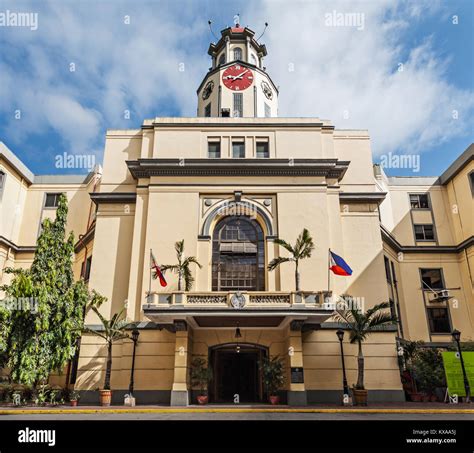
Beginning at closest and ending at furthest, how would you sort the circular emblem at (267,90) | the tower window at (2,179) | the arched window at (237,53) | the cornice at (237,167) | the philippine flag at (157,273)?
the philippine flag at (157,273) → the cornice at (237,167) → the tower window at (2,179) → the circular emblem at (267,90) → the arched window at (237,53)

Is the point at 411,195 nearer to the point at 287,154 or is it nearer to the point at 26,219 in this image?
the point at 287,154

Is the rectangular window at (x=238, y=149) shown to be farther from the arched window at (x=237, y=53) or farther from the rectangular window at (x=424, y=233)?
the rectangular window at (x=424, y=233)

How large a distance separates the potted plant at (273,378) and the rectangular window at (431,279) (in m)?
16.8

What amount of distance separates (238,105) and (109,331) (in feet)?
63.1

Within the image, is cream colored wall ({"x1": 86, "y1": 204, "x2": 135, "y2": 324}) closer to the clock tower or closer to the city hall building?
the city hall building

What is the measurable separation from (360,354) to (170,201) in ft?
45.4

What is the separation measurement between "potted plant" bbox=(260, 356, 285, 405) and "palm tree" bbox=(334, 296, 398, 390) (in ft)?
12.6

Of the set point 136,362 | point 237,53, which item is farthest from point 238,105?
point 136,362

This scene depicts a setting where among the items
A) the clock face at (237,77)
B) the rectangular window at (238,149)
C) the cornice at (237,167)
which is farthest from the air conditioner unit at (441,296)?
the clock face at (237,77)

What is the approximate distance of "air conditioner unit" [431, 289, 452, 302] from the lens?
96.7 feet

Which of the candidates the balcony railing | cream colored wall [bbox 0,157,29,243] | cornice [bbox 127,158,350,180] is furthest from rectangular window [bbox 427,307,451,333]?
cream colored wall [bbox 0,157,29,243]

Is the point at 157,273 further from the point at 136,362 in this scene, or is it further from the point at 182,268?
the point at 136,362

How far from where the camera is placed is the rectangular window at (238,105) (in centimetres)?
3019

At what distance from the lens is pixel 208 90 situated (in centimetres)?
3253
